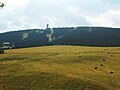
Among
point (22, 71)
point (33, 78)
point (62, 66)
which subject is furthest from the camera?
point (62, 66)

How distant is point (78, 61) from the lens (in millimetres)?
74625

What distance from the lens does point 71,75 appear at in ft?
187

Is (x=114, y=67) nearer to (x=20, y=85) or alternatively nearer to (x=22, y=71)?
(x=22, y=71)

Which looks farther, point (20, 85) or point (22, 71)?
point (22, 71)

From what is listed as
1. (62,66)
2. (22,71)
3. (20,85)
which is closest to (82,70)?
(62,66)

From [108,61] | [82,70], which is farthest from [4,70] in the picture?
[108,61]

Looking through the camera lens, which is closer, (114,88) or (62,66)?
(114,88)

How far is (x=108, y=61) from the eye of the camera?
75438 millimetres

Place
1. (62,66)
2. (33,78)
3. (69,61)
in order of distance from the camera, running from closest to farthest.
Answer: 1. (33,78)
2. (62,66)
3. (69,61)

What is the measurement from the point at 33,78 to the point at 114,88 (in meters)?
12.3

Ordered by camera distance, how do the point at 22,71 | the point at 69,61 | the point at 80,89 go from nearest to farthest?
1. the point at 80,89
2. the point at 22,71
3. the point at 69,61

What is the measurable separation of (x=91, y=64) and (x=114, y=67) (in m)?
5.19

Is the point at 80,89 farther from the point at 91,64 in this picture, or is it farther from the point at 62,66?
the point at 91,64

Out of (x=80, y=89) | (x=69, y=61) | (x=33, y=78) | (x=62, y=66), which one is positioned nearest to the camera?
(x=80, y=89)
